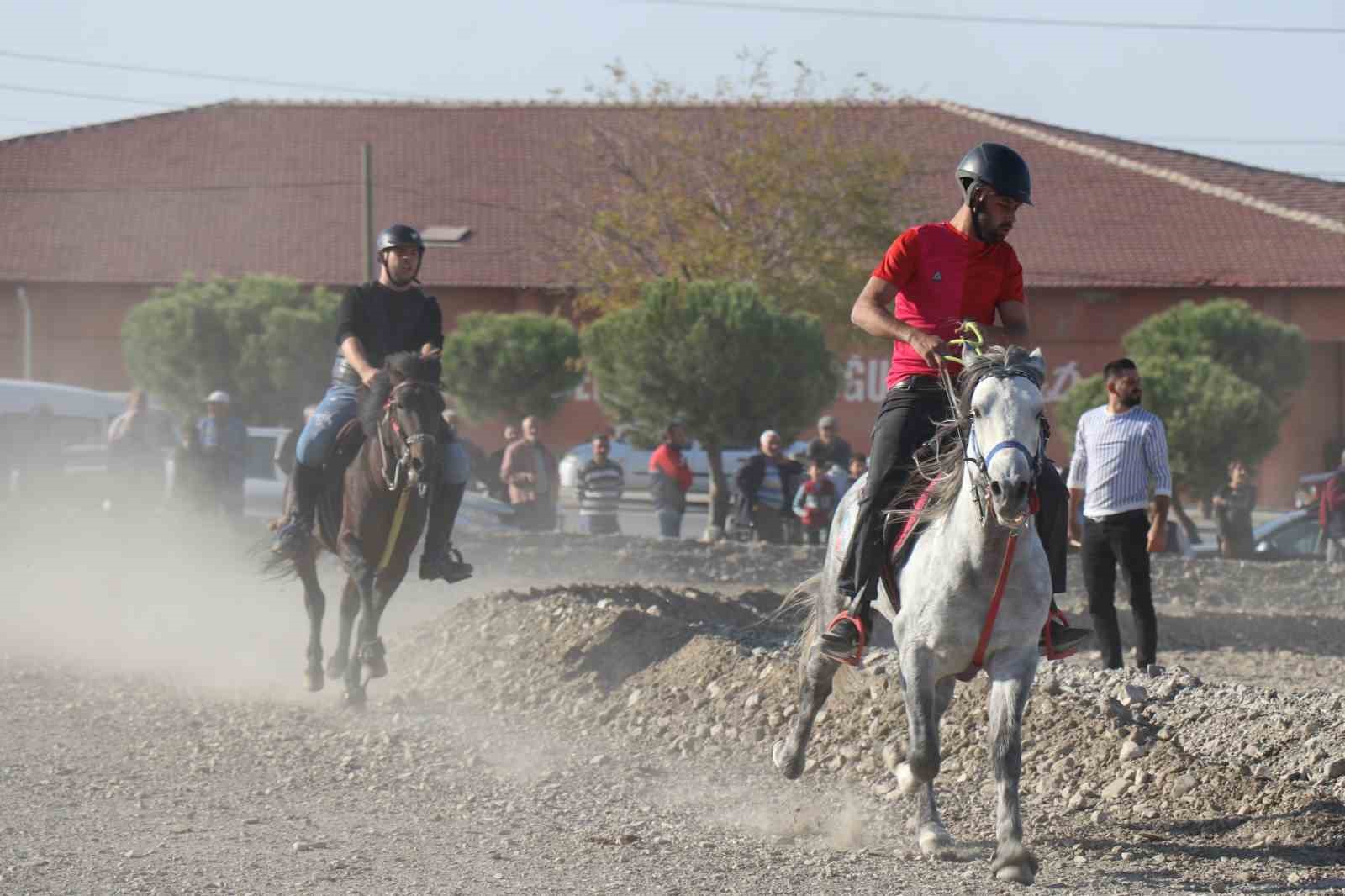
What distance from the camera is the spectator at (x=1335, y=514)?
72.7ft

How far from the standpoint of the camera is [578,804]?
26.7 ft

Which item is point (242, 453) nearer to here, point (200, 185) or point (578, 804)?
point (578, 804)

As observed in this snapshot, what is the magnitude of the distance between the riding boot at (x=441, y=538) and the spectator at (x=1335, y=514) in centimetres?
1452

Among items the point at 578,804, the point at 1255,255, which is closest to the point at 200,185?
the point at 1255,255

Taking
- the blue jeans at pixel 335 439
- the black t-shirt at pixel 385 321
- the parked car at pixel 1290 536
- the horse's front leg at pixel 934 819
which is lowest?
the parked car at pixel 1290 536

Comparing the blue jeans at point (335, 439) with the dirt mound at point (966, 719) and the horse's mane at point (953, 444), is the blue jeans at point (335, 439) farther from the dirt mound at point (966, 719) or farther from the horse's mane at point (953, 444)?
the horse's mane at point (953, 444)

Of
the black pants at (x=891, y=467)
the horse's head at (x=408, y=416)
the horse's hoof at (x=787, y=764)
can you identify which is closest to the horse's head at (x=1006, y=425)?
the black pants at (x=891, y=467)

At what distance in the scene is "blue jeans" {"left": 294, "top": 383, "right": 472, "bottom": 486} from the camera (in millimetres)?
11305

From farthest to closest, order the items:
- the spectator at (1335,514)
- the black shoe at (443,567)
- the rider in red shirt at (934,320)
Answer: the spectator at (1335,514) < the black shoe at (443,567) < the rider in red shirt at (934,320)

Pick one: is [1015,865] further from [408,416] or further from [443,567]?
[443,567]

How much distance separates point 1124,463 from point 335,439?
5123mm

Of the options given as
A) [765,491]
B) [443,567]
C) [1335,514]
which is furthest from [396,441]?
[1335,514]

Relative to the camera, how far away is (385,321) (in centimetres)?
1113

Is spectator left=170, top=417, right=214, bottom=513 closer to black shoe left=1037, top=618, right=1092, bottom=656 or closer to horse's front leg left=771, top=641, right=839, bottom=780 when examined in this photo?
horse's front leg left=771, top=641, right=839, bottom=780
